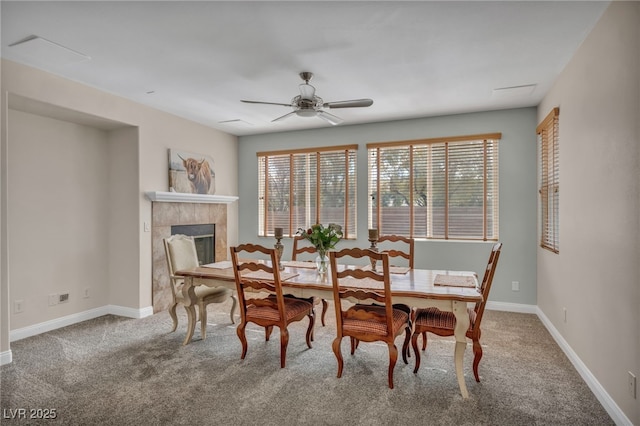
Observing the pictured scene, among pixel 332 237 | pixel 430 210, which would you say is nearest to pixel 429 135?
pixel 430 210

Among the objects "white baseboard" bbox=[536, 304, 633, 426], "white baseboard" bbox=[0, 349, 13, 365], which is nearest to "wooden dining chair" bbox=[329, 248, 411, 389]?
"white baseboard" bbox=[536, 304, 633, 426]

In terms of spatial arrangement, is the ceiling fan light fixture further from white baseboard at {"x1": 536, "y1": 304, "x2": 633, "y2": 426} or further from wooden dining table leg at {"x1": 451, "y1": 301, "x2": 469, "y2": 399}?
white baseboard at {"x1": 536, "y1": 304, "x2": 633, "y2": 426}

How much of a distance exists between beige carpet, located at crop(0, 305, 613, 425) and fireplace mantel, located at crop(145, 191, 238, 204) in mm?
1640

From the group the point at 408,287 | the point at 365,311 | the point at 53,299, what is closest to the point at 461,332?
the point at 408,287

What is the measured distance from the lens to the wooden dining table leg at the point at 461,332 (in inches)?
98.8

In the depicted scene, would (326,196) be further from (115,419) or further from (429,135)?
(115,419)

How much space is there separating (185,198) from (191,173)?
0.41 metres

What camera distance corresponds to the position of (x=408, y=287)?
108 inches

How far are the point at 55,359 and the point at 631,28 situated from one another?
187 inches

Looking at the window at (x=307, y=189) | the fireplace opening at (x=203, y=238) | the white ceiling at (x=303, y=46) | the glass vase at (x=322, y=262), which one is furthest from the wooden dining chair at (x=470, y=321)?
the fireplace opening at (x=203, y=238)

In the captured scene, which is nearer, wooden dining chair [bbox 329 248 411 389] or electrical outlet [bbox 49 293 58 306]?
wooden dining chair [bbox 329 248 411 389]

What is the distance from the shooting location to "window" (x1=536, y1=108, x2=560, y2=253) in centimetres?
366

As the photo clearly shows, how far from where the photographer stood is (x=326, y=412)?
234cm

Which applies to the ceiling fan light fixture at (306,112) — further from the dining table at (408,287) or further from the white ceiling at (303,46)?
the dining table at (408,287)
